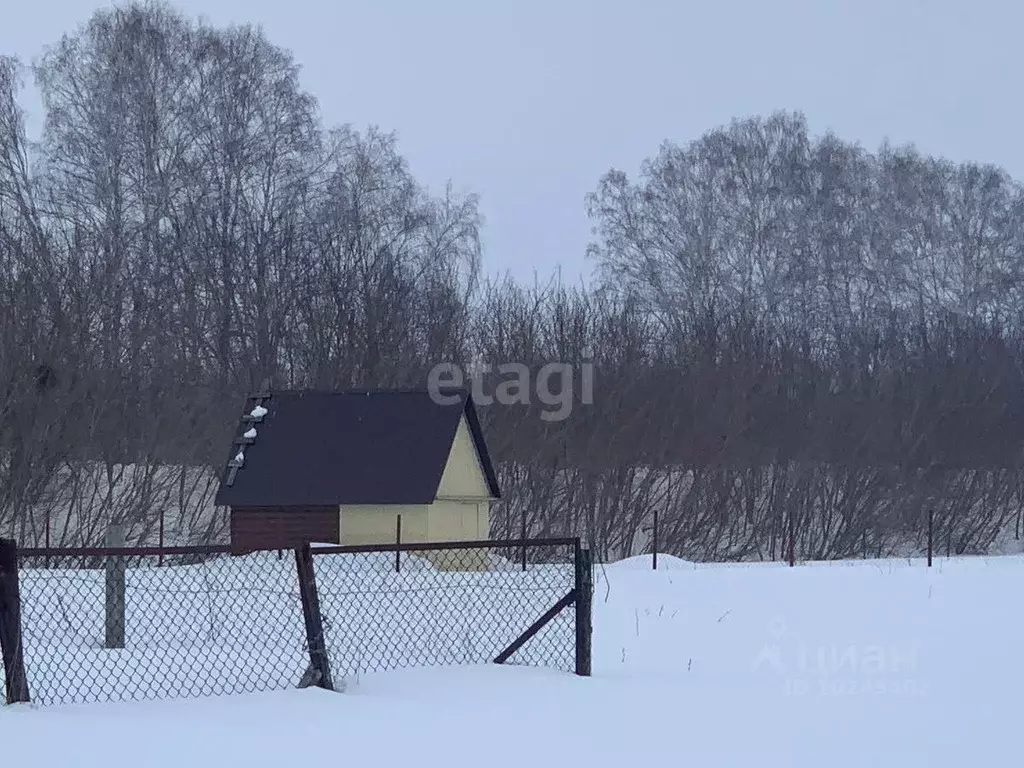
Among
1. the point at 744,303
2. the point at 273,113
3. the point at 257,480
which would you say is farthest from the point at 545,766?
the point at 744,303

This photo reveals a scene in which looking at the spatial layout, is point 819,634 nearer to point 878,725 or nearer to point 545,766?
point 878,725

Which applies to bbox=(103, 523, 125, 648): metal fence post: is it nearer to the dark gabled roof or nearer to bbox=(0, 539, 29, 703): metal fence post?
bbox=(0, 539, 29, 703): metal fence post

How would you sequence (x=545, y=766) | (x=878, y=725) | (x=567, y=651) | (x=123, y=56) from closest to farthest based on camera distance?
1. (x=545, y=766)
2. (x=878, y=725)
3. (x=567, y=651)
4. (x=123, y=56)

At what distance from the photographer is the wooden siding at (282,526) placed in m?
23.0

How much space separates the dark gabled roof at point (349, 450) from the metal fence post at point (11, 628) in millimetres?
16051

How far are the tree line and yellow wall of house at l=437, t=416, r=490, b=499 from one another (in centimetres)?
706

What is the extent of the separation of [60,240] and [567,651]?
2799 cm

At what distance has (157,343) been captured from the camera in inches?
1339

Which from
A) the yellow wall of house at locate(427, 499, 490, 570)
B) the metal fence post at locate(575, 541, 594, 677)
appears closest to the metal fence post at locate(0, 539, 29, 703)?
the metal fence post at locate(575, 541, 594, 677)

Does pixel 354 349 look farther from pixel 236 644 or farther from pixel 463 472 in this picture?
pixel 236 644

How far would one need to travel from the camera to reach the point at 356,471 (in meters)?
23.3

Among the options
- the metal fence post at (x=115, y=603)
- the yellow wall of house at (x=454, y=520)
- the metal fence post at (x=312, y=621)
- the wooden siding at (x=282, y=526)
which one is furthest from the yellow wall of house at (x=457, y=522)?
the metal fence post at (x=312, y=621)

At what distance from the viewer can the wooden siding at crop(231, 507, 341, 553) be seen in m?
23.0

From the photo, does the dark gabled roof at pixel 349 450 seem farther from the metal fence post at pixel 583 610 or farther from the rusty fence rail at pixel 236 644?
the metal fence post at pixel 583 610
